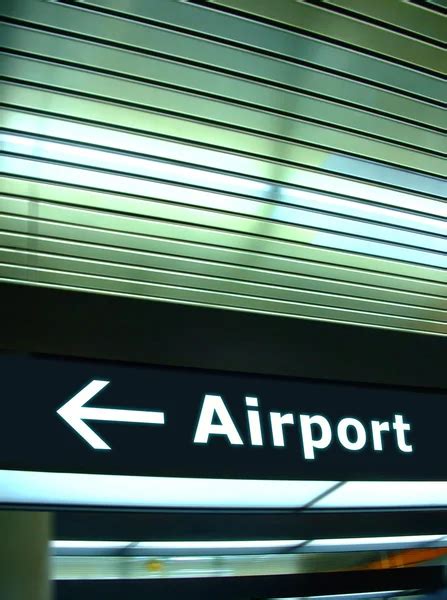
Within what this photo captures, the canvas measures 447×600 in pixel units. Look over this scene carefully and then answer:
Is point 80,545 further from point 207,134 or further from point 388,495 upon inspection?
point 207,134

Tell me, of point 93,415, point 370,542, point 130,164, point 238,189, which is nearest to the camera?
point 93,415

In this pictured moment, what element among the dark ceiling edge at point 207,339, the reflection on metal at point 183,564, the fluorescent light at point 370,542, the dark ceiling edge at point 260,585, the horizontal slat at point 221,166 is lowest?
the dark ceiling edge at point 260,585

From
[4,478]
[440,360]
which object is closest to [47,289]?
[4,478]

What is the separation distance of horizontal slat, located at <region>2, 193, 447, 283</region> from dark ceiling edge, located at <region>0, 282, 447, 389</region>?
0.43m

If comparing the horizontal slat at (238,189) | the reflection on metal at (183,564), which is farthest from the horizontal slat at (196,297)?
the reflection on metal at (183,564)

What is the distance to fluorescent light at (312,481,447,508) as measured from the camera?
9.84 feet

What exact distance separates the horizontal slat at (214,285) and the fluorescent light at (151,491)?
1180mm

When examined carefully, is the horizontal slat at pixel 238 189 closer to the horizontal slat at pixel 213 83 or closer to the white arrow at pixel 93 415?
the horizontal slat at pixel 213 83

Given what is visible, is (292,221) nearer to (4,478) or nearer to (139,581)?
(4,478)

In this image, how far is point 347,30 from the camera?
2.46 metres

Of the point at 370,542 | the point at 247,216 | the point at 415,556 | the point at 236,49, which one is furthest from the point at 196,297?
the point at 415,556

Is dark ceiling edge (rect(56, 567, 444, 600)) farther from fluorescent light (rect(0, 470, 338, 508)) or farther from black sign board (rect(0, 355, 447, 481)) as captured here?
black sign board (rect(0, 355, 447, 481))

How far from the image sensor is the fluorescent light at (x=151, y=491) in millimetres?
2424

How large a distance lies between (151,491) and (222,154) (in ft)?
4.37
